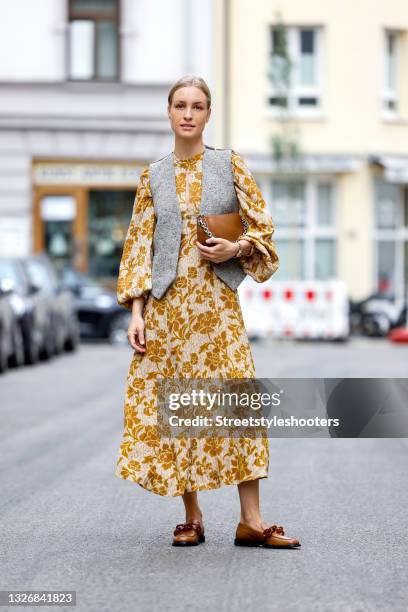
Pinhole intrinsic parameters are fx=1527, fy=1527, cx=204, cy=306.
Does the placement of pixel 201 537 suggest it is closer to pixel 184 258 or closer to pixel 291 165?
pixel 184 258

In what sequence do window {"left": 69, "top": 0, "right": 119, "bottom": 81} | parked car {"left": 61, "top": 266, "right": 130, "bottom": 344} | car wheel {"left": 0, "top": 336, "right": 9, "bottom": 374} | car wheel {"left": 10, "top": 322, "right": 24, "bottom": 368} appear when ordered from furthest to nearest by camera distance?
window {"left": 69, "top": 0, "right": 119, "bottom": 81} → parked car {"left": 61, "top": 266, "right": 130, "bottom": 344} → car wheel {"left": 10, "top": 322, "right": 24, "bottom": 368} → car wheel {"left": 0, "top": 336, "right": 9, "bottom": 374}

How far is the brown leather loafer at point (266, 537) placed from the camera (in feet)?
21.1

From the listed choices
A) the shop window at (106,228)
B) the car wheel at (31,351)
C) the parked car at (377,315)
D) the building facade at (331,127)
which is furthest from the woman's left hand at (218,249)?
the building facade at (331,127)

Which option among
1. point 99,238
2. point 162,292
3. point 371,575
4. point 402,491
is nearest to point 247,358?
point 162,292

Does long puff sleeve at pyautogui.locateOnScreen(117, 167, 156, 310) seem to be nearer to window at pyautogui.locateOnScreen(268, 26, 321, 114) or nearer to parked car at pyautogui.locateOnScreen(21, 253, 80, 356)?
parked car at pyautogui.locateOnScreen(21, 253, 80, 356)

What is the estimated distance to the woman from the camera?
6.31 m

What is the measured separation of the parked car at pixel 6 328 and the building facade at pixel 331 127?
1361 centimetres

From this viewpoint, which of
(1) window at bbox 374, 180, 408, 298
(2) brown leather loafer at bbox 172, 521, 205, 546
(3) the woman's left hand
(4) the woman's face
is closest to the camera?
(3) the woman's left hand

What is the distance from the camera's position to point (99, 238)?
105ft

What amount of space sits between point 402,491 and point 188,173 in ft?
8.93

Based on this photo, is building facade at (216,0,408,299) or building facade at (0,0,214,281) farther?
building facade at (216,0,408,299)

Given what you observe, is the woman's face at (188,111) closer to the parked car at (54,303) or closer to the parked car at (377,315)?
the parked car at (54,303)

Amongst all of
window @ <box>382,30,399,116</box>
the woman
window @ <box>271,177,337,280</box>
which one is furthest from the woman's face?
window @ <box>382,30,399,116</box>

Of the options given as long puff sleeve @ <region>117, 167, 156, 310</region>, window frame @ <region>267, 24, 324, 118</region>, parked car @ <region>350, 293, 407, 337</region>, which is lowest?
parked car @ <region>350, 293, 407, 337</region>
